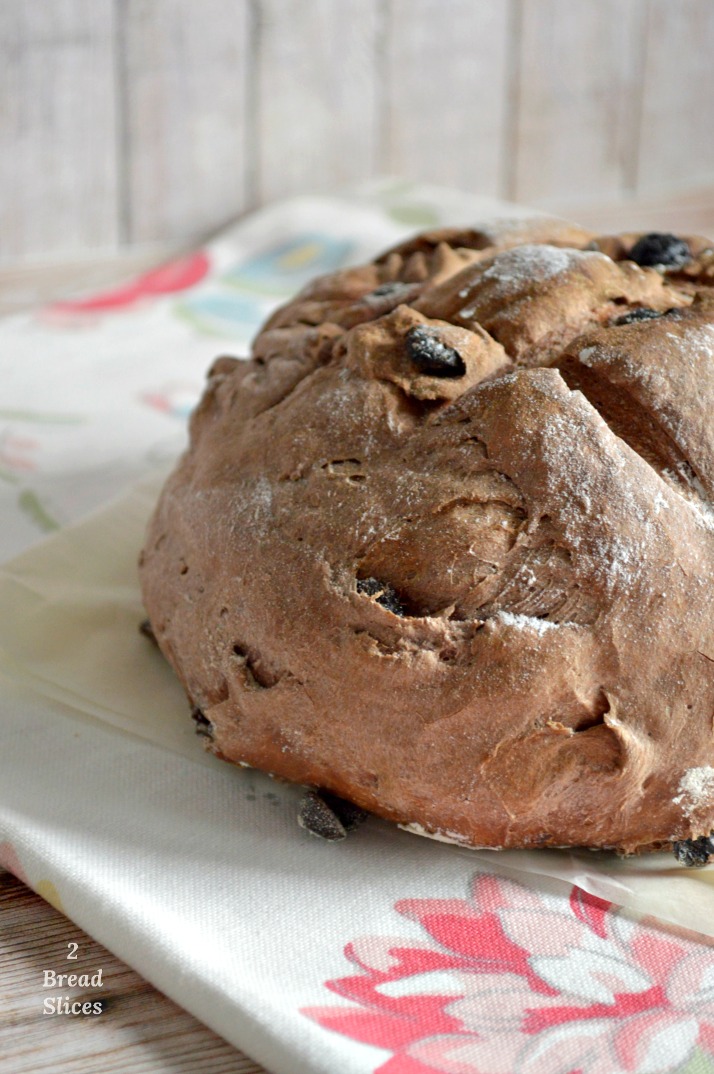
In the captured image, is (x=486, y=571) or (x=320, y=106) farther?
(x=320, y=106)

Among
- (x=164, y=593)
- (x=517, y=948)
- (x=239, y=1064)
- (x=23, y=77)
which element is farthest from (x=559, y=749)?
(x=23, y=77)

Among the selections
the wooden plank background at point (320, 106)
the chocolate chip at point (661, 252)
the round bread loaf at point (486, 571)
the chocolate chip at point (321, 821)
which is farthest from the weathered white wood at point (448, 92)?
the chocolate chip at point (321, 821)

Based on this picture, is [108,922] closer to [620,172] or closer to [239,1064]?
[239,1064]

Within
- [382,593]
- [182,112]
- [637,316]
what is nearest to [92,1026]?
[382,593]

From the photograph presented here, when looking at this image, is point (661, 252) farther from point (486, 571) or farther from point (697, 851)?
point (697, 851)

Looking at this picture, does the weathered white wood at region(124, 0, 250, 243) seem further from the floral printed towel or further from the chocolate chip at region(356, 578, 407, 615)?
the chocolate chip at region(356, 578, 407, 615)

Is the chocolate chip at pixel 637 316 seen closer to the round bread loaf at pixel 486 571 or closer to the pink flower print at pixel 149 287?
the round bread loaf at pixel 486 571

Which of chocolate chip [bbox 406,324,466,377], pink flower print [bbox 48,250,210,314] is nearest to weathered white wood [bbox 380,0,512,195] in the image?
pink flower print [bbox 48,250,210,314]
